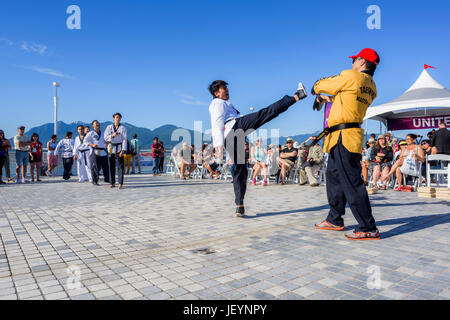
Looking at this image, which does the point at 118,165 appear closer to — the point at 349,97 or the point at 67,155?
the point at 67,155

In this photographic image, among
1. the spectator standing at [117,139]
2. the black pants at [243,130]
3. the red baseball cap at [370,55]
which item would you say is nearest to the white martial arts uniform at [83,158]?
the spectator standing at [117,139]

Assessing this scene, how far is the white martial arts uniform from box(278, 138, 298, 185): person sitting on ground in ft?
21.0

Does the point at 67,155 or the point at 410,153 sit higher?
the point at 67,155

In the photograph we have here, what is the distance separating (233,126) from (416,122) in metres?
13.4

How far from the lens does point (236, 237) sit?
11.8ft

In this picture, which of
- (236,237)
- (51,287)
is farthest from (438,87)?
(51,287)

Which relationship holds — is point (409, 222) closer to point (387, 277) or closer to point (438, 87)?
point (387, 277)

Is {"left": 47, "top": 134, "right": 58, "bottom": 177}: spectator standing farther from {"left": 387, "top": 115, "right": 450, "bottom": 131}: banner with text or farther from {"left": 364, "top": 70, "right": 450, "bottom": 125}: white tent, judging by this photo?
{"left": 387, "top": 115, "right": 450, "bottom": 131}: banner with text

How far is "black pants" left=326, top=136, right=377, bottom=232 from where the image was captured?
11.3 ft

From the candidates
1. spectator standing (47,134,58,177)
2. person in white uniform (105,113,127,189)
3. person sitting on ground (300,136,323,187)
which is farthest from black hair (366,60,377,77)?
spectator standing (47,134,58,177)

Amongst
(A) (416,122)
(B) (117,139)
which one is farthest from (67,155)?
(A) (416,122)

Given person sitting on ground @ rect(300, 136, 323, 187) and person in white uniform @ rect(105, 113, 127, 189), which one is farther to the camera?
person sitting on ground @ rect(300, 136, 323, 187)

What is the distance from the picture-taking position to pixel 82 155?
1127 cm
